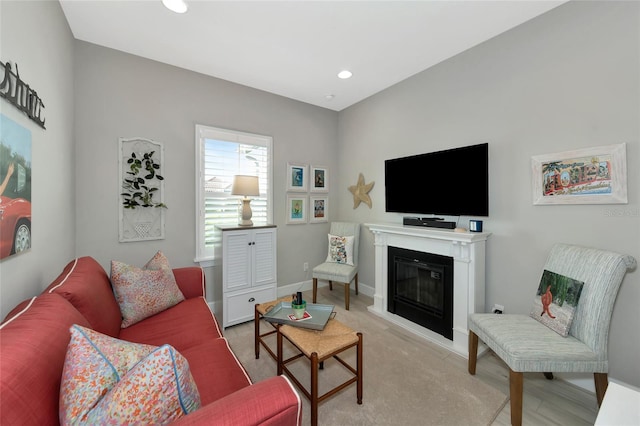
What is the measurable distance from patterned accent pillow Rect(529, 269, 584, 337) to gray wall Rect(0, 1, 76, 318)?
9.86 feet

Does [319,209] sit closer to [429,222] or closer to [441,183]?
[429,222]

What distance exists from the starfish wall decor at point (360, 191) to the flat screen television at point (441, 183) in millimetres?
360

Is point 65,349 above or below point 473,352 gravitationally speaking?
above

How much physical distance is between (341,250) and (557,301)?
87.7 inches

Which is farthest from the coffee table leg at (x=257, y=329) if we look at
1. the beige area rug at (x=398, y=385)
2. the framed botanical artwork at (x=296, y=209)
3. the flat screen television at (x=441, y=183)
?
the flat screen television at (x=441, y=183)

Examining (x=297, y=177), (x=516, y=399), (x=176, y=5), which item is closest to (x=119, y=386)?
(x=516, y=399)

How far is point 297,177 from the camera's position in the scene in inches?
147

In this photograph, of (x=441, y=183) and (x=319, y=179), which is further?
(x=319, y=179)

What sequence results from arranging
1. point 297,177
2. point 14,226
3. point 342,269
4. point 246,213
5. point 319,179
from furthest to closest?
point 319,179 < point 297,177 < point 342,269 < point 246,213 < point 14,226

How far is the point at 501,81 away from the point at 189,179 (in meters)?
3.25

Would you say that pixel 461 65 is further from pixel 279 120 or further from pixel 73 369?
pixel 73 369

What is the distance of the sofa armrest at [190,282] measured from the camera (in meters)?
2.26

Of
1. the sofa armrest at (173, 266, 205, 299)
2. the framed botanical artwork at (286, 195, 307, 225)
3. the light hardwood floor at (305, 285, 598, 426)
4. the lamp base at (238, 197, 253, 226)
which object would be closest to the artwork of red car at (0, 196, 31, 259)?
the sofa armrest at (173, 266, 205, 299)

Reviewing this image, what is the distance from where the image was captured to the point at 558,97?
6.55 feet
